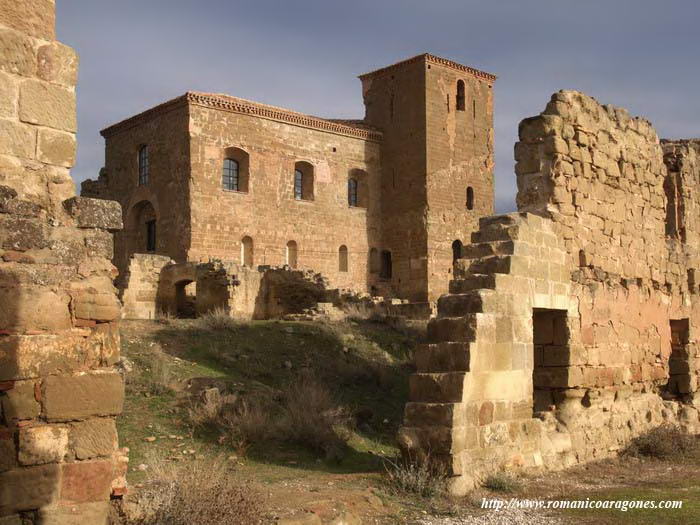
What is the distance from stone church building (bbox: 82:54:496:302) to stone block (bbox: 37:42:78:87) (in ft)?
63.7

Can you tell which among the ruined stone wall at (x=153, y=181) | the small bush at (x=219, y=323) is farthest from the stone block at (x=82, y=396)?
the ruined stone wall at (x=153, y=181)

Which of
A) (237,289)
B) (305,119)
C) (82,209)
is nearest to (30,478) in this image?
(82,209)

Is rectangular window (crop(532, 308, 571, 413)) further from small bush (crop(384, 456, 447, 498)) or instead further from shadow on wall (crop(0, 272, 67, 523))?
shadow on wall (crop(0, 272, 67, 523))

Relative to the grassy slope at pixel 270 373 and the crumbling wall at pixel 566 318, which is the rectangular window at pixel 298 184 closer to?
the grassy slope at pixel 270 373

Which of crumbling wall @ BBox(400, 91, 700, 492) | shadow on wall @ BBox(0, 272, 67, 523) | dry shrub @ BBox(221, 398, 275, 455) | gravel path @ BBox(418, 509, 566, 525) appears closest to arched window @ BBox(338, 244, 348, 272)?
crumbling wall @ BBox(400, 91, 700, 492)

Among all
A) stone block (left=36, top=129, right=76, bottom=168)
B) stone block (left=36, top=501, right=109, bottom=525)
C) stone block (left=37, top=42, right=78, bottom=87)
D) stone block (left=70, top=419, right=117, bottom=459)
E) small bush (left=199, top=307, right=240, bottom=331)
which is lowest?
stone block (left=36, top=501, right=109, bottom=525)

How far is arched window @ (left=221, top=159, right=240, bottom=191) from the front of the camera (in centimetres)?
2612

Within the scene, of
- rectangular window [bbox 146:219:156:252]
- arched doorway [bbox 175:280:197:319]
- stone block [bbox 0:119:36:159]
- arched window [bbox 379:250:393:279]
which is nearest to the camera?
stone block [bbox 0:119:36:159]

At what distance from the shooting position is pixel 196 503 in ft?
17.5

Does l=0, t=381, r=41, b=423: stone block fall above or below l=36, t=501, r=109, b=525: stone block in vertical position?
above

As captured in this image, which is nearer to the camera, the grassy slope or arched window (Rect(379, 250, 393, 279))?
the grassy slope

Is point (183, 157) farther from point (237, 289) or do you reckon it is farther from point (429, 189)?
point (429, 189)

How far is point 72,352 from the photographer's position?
486 centimetres

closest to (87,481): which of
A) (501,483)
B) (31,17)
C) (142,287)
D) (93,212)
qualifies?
(93,212)
